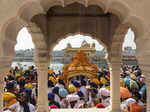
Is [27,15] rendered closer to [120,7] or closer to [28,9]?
[28,9]

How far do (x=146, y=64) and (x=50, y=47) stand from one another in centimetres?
439

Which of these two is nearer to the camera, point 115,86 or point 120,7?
point 120,7

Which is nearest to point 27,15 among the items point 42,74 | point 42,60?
point 42,60

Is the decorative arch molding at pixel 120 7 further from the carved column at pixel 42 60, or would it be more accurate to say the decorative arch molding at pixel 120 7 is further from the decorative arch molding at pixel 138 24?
the carved column at pixel 42 60

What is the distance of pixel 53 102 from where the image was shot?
7.39 meters

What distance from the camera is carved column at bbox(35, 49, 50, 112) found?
5895 millimetres

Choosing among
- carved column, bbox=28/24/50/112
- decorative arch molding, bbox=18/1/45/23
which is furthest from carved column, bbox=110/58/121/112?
decorative arch molding, bbox=18/1/45/23

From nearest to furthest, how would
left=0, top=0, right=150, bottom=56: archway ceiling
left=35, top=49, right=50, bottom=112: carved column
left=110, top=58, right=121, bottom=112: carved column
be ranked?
left=0, top=0, right=150, bottom=56: archway ceiling < left=35, top=49, right=50, bottom=112: carved column < left=110, top=58, right=121, bottom=112: carved column

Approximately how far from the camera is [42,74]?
604cm

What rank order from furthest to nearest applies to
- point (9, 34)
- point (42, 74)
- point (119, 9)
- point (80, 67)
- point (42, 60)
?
point (42, 74), point (42, 60), point (80, 67), point (119, 9), point (9, 34)

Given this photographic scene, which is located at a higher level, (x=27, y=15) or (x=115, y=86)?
(x=27, y=15)

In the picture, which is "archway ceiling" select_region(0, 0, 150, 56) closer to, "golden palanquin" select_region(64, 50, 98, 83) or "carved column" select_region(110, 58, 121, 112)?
"golden palanquin" select_region(64, 50, 98, 83)

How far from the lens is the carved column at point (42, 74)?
589cm

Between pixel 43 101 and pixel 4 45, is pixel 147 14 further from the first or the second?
pixel 43 101
